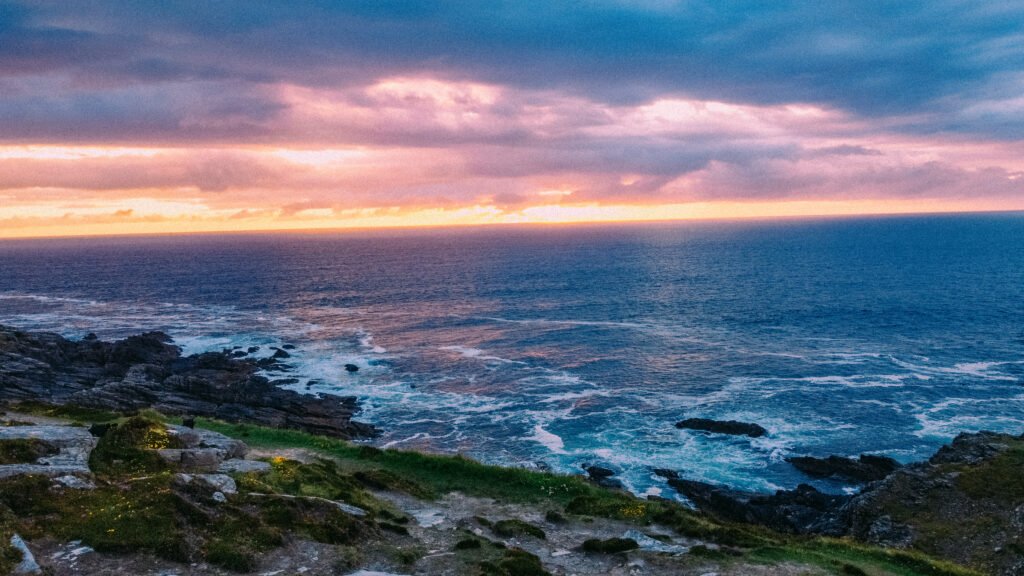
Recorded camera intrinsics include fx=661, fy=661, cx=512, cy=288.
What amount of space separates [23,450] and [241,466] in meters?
8.94

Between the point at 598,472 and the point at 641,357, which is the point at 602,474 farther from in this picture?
the point at 641,357

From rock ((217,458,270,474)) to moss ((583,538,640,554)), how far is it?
16.1 metres

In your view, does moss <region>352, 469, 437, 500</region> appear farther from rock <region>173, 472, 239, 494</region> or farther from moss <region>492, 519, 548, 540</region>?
rock <region>173, 472, 239, 494</region>

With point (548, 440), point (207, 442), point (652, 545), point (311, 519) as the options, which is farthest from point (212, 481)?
point (548, 440)

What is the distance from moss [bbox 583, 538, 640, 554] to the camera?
2770 cm

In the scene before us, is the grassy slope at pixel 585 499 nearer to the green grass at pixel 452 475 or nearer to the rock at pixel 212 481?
the green grass at pixel 452 475

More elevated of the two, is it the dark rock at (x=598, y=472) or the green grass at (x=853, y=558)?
the green grass at (x=853, y=558)

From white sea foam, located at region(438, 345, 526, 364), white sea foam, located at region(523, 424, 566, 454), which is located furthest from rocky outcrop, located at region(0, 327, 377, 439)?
white sea foam, located at region(438, 345, 526, 364)

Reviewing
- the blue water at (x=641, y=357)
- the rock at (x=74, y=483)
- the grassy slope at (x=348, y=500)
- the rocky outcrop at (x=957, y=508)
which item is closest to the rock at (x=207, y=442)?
the grassy slope at (x=348, y=500)

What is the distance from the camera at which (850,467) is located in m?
56.8

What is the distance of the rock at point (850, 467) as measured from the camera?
56.2 meters

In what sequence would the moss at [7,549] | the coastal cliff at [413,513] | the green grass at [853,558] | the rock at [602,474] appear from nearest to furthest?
the moss at [7,549] < the coastal cliff at [413,513] < the green grass at [853,558] < the rock at [602,474]

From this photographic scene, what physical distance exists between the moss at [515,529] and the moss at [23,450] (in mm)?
19357

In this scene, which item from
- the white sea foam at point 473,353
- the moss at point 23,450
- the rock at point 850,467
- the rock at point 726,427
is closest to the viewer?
the moss at point 23,450
